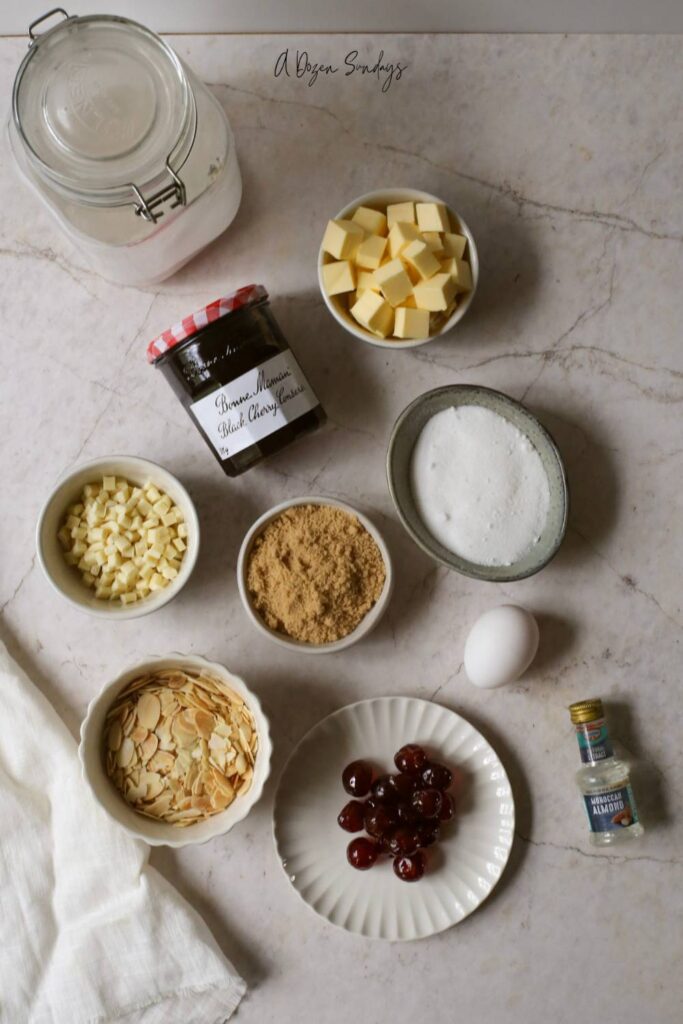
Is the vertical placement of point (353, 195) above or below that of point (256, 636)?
above

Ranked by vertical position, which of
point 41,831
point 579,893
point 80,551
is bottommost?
point 579,893

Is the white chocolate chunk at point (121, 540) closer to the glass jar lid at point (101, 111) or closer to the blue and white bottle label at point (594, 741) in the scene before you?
the glass jar lid at point (101, 111)

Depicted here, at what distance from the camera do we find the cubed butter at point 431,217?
3.50 feet

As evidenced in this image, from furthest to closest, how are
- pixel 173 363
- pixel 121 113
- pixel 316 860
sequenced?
pixel 316 860, pixel 173 363, pixel 121 113

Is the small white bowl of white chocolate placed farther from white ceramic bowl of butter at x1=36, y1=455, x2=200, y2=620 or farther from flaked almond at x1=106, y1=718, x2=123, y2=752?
flaked almond at x1=106, y1=718, x2=123, y2=752

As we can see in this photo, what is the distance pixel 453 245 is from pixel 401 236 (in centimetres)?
7

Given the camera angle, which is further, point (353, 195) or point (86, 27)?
point (353, 195)

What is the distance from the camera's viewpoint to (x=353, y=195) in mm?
1181

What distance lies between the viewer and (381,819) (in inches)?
43.8

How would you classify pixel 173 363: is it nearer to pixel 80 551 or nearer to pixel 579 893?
pixel 80 551

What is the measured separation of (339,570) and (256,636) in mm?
176

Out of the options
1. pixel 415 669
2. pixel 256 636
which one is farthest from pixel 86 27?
pixel 415 669

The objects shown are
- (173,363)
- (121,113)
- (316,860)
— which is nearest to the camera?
(121,113)

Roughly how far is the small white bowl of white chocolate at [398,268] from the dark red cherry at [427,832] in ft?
1.99
